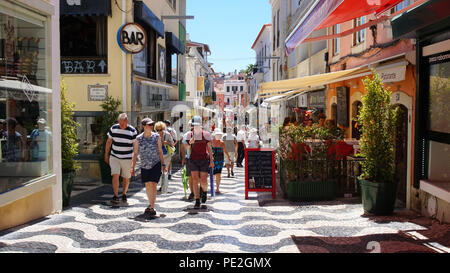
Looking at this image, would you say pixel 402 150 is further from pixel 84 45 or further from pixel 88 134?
pixel 84 45

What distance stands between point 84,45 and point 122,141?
583 centimetres

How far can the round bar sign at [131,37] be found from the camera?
12.1 meters

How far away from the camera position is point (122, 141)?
8.12 m

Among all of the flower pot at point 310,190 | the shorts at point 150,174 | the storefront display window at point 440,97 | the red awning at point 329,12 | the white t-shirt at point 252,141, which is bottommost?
the flower pot at point 310,190

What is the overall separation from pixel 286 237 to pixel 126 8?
920 cm

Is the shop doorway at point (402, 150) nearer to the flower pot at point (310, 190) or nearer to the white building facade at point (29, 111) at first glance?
the flower pot at point (310, 190)

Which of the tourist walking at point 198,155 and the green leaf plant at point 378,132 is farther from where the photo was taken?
the tourist walking at point 198,155

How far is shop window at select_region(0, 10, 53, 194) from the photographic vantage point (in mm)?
6445

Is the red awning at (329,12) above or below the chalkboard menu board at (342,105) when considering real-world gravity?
above

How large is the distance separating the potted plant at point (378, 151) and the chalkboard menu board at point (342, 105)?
5865mm

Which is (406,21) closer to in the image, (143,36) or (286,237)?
(286,237)

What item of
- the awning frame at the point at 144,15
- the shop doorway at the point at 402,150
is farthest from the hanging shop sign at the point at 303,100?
the shop doorway at the point at 402,150

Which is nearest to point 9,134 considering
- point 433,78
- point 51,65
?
point 51,65

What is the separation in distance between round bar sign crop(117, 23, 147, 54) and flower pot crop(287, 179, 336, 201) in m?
6.24
